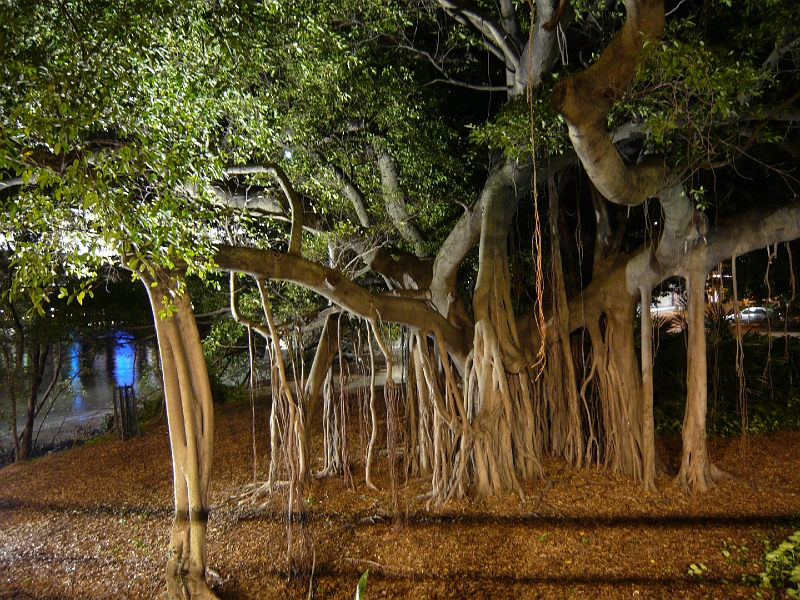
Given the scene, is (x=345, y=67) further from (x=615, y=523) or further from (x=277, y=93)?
(x=615, y=523)

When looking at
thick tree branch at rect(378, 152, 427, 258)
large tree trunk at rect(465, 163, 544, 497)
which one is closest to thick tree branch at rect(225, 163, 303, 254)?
thick tree branch at rect(378, 152, 427, 258)

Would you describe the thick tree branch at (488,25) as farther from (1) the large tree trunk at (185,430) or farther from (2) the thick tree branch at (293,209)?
(1) the large tree trunk at (185,430)

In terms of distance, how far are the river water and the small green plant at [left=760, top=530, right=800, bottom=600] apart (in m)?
9.82

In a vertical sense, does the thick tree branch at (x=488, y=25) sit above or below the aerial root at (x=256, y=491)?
above

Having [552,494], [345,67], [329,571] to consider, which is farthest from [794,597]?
[345,67]

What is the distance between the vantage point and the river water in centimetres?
1168

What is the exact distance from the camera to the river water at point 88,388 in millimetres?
11680

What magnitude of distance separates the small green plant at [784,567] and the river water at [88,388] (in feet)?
32.2

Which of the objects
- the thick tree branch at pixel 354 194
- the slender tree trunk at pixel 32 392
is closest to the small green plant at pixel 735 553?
the thick tree branch at pixel 354 194

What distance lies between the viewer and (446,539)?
17.4 ft

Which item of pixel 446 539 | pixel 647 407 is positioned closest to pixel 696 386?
pixel 647 407

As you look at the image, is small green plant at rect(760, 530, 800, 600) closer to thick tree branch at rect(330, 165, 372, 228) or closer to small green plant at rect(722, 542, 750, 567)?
small green plant at rect(722, 542, 750, 567)

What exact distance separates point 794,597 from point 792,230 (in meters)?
3.36

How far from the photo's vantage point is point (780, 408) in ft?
29.5
